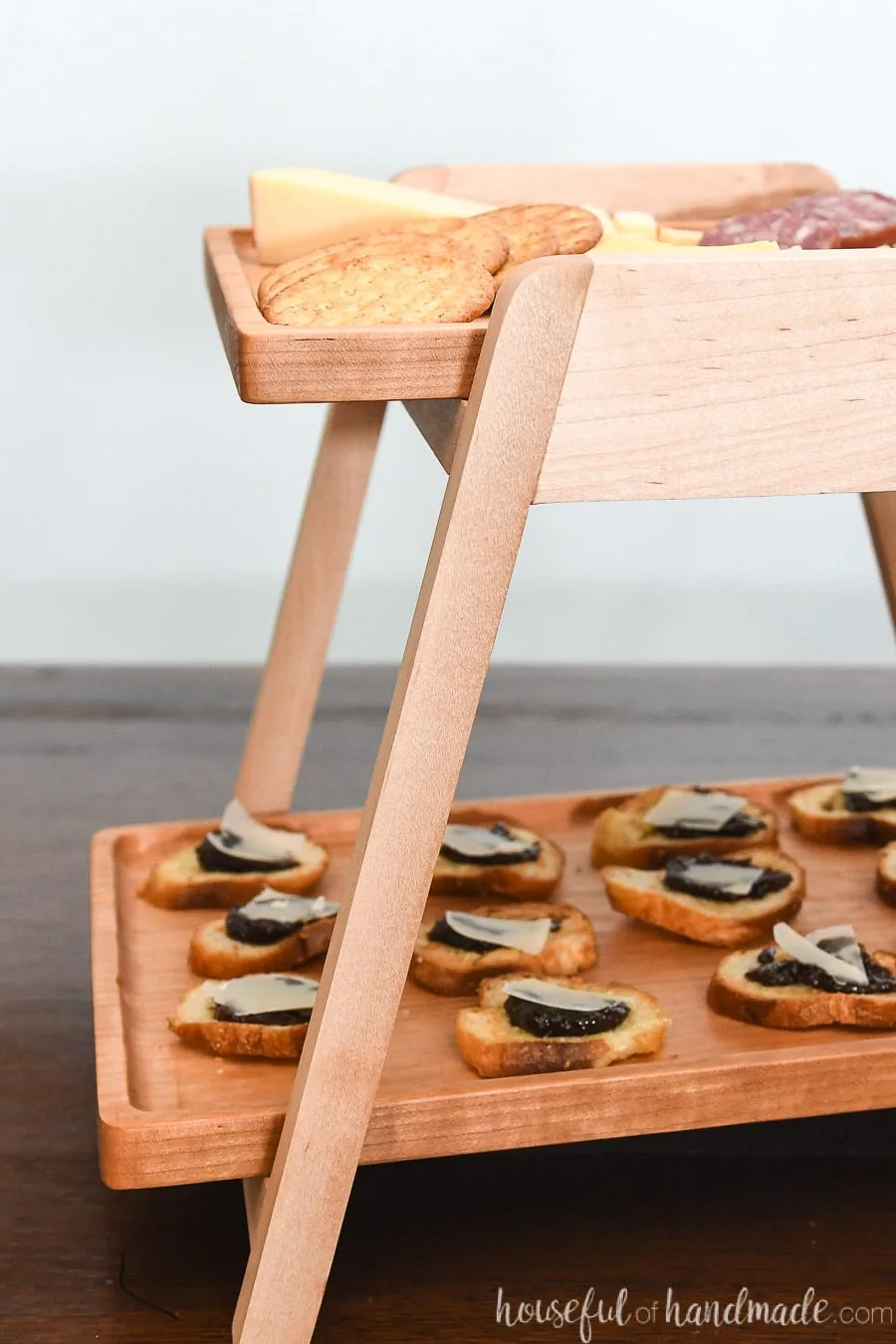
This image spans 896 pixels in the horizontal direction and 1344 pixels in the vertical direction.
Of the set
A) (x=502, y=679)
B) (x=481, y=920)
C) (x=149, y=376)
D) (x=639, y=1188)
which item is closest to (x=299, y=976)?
(x=481, y=920)

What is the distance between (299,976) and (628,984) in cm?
21

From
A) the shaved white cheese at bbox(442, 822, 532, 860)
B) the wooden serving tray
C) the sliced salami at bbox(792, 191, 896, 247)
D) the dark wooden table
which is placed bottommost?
the dark wooden table

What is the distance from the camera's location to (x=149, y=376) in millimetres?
1999

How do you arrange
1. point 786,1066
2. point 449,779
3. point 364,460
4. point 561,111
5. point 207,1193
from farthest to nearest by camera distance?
point 561,111 → point 364,460 → point 207,1193 → point 786,1066 → point 449,779

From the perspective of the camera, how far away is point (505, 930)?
3.42 ft

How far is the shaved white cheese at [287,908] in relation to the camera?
1.05m

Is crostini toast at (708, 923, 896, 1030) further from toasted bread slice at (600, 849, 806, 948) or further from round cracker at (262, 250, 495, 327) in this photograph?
round cracker at (262, 250, 495, 327)

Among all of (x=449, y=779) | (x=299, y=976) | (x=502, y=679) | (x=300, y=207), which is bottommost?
(x=502, y=679)

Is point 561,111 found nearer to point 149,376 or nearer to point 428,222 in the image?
point 149,376

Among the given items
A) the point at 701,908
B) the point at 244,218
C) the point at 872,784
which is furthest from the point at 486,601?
the point at 244,218

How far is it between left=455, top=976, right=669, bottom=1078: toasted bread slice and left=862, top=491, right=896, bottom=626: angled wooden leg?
460mm

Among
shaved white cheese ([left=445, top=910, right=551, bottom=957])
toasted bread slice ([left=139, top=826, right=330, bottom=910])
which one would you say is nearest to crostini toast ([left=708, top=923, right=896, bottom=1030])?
shaved white cheese ([left=445, top=910, right=551, bottom=957])

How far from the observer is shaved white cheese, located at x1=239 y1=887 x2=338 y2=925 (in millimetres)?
1054

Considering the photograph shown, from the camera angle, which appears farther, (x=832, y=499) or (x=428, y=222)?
(x=832, y=499)
